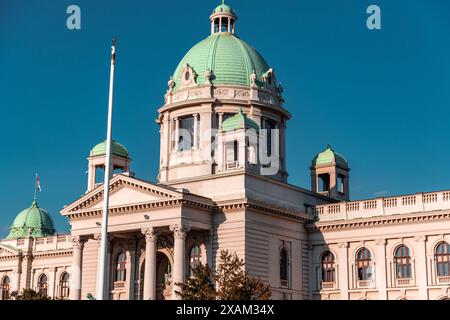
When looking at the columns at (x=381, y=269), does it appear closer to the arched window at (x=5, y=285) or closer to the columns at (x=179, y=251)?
the columns at (x=179, y=251)

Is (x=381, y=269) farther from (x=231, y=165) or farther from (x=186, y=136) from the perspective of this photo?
(x=186, y=136)

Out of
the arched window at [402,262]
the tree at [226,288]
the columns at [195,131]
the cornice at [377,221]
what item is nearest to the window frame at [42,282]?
the columns at [195,131]

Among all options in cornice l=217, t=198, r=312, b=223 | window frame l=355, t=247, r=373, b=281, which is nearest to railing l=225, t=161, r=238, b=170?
cornice l=217, t=198, r=312, b=223

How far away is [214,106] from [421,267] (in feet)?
76.5

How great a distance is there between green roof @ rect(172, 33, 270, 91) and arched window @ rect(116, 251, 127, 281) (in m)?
17.6

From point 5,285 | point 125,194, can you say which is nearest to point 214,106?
point 125,194

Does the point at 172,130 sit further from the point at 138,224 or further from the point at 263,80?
the point at 138,224

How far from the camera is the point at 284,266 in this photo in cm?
6612

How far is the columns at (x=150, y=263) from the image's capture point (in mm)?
60622

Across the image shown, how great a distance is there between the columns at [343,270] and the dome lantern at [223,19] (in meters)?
25.6

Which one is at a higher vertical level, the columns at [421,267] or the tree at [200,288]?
the columns at [421,267]

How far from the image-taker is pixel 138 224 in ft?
206

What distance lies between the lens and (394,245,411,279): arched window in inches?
2532

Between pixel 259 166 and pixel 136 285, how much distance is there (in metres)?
14.0
